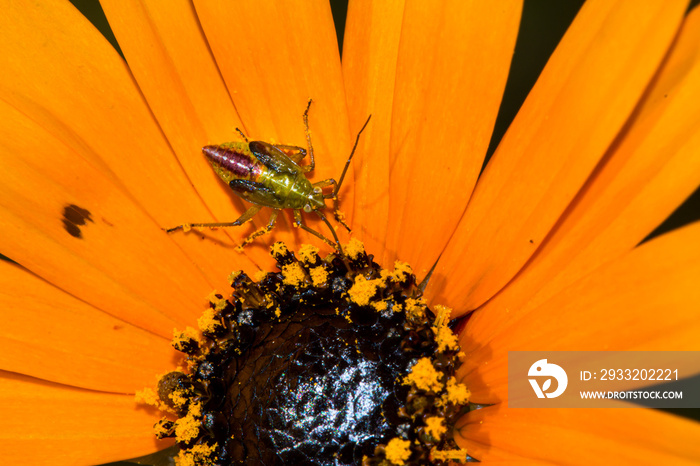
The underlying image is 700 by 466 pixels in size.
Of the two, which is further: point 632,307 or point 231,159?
point 231,159

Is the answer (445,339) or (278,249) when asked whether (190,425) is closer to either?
(278,249)

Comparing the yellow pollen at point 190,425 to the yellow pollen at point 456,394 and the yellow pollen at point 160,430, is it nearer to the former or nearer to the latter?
the yellow pollen at point 160,430

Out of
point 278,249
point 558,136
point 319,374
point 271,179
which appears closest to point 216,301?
point 278,249

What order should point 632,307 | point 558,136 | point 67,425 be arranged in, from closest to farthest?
point 632,307
point 558,136
point 67,425

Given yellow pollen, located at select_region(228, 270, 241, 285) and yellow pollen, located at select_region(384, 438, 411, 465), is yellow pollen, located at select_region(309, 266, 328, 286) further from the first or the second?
yellow pollen, located at select_region(384, 438, 411, 465)

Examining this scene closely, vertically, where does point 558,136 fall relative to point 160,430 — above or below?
above

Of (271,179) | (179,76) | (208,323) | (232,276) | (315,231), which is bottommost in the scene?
(208,323)

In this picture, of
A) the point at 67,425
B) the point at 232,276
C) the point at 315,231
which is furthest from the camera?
the point at 315,231
